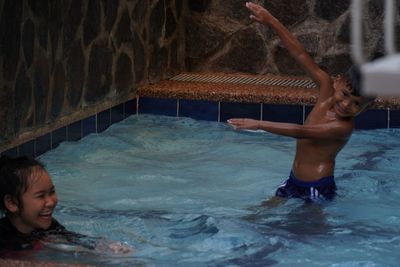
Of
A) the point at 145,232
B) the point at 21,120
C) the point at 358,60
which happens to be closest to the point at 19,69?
the point at 21,120

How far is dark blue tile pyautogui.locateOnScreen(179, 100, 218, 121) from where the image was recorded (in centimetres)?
779

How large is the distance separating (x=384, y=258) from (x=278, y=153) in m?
2.48

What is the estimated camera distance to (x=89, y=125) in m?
6.98

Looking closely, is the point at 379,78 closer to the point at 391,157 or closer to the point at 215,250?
the point at 215,250

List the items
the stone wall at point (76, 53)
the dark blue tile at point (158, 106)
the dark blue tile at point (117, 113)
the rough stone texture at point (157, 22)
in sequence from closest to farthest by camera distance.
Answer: the stone wall at point (76, 53)
the dark blue tile at point (117, 113)
the dark blue tile at point (158, 106)
the rough stone texture at point (157, 22)

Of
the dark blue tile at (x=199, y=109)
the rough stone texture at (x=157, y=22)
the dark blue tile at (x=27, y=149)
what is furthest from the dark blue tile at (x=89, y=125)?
the rough stone texture at (x=157, y=22)

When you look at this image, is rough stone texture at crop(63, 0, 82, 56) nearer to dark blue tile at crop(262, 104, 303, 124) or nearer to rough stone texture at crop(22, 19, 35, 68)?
rough stone texture at crop(22, 19, 35, 68)

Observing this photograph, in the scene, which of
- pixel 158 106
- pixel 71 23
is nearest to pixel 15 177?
pixel 71 23

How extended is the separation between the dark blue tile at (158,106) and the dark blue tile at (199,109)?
3.3 inches

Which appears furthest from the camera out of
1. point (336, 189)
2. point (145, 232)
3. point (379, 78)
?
point (336, 189)

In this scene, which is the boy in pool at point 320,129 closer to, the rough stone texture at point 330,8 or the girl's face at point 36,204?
the girl's face at point 36,204

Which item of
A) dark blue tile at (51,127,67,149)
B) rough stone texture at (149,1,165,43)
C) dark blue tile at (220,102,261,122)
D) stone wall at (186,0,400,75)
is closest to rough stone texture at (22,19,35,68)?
dark blue tile at (51,127,67,149)

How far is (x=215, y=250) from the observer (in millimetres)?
4195

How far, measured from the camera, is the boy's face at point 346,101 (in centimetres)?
483
